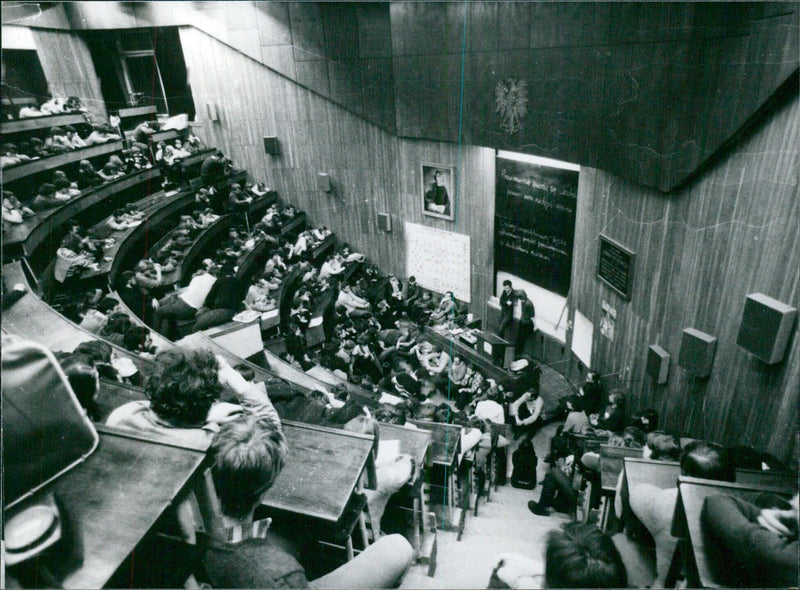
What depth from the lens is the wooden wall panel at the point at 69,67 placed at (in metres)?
8.49

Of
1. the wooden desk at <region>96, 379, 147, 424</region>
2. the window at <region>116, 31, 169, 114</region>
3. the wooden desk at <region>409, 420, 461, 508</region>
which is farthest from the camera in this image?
the window at <region>116, 31, 169, 114</region>

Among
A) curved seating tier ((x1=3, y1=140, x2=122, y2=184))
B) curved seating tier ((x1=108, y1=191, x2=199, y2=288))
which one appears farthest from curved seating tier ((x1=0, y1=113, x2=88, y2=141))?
curved seating tier ((x1=108, y1=191, x2=199, y2=288))

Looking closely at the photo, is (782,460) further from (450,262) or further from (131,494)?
(450,262)

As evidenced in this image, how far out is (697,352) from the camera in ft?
15.4

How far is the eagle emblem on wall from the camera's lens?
6.57m

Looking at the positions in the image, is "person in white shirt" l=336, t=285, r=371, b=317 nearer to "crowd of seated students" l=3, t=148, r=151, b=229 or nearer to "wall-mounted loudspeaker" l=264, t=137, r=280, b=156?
"crowd of seated students" l=3, t=148, r=151, b=229

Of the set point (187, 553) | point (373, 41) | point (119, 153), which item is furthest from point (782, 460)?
point (119, 153)

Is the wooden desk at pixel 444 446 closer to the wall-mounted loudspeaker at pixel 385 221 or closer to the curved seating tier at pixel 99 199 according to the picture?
the curved seating tier at pixel 99 199

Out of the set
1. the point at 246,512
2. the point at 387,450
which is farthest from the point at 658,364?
the point at 246,512

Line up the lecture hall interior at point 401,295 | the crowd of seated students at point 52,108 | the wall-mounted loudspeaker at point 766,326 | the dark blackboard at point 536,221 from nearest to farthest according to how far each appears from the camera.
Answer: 1. the lecture hall interior at point 401,295
2. the wall-mounted loudspeaker at point 766,326
3. the dark blackboard at point 536,221
4. the crowd of seated students at point 52,108

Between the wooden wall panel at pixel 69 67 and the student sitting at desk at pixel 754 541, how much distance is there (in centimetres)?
1010

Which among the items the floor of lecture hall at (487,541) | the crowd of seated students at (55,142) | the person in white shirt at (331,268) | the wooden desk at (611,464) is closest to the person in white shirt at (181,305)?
the crowd of seated students at (55,142)

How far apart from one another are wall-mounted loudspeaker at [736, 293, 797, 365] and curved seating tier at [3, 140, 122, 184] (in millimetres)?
6420

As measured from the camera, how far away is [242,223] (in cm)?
1002
